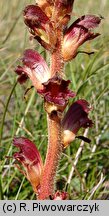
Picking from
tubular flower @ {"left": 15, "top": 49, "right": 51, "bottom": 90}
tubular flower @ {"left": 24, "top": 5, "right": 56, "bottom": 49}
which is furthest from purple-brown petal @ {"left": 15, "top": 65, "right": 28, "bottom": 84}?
tubular flower @ {"left": 24, "top": 5, "right": 56, "bottom": 49}

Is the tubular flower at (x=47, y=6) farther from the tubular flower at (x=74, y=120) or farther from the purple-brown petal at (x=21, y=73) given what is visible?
the tubular flower at (x=74, y=120)

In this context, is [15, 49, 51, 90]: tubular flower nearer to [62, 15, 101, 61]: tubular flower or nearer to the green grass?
[62, 15, 101, 61]: tubular flower

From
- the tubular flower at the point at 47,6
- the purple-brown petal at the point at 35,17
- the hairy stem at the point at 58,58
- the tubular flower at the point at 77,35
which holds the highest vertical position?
the tubular flower at the point at 47,6

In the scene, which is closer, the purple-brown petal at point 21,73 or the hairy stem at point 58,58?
the hairy stem at point 58,58

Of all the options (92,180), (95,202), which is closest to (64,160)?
(92,180)

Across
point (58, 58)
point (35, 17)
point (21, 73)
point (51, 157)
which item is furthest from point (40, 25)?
point (51, 157)

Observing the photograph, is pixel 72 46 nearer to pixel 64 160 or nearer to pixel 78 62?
pixel 64 160

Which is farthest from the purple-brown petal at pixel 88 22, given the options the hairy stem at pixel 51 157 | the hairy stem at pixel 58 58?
the hairy stem at pixel 51 157
